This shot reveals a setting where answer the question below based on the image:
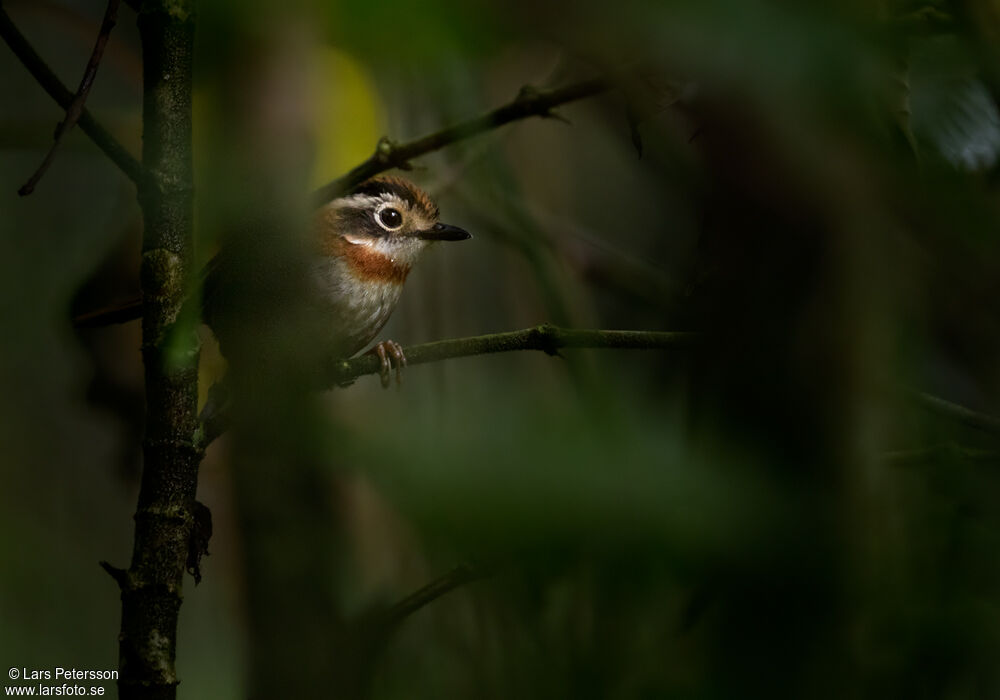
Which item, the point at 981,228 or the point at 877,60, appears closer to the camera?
the point at 877,60

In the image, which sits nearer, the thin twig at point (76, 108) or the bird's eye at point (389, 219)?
the thin twig at point (76, 108)

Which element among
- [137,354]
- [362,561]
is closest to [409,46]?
[137,354]

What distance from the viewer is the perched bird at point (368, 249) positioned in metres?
1.59

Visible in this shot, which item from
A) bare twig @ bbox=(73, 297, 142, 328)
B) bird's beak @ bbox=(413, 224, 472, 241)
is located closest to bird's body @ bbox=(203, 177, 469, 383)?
bird's beak @ bbox=(413, 224, 472, 241)

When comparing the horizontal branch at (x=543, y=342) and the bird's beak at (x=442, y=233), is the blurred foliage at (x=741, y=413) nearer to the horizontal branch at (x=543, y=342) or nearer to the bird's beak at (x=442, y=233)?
the horizontal branch at (x=543, y=342)

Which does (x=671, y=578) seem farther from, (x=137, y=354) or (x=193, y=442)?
(x=137, y=354)

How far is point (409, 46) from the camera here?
1.67ft

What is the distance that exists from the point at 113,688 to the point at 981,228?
1024 mm

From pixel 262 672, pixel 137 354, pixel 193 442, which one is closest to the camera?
pixel 193 442

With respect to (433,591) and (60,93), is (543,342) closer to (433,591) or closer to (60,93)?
(433,591)

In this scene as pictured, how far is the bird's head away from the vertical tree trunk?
74 centimetres

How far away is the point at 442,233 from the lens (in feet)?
5.61

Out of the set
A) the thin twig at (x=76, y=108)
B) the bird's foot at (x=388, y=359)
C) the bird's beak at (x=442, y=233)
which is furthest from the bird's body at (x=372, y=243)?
the thin twig at (x=76, y=108)

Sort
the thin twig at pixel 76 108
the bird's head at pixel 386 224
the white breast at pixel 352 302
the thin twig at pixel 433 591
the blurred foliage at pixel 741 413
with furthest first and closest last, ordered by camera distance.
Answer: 1. the bird's head at pixel 386 224
2. the white breast at pixel 352 302
3. the thin twig at pixel 76 108
4. the thin twig at pixel 433 591
5. the blurred foliage at pixel 741 413
